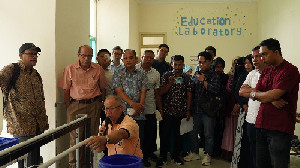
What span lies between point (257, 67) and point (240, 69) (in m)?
0.60

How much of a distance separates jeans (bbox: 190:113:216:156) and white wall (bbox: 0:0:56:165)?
5.76ft

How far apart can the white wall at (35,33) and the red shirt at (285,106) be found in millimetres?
2077

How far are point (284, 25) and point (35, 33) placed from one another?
15.3 ft

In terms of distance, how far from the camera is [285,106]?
219cm

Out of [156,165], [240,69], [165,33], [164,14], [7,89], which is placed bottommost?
[156,165]

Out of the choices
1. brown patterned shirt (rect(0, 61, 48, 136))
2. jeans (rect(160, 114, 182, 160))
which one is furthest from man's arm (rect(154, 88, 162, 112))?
brown patterned shirt (rect(0, 61, 48, 136))

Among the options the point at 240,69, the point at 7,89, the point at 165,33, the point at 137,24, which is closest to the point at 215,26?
the point at 165,33

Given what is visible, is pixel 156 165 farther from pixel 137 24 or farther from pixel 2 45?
pixel 137 24

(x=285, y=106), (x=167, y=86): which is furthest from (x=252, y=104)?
(x=167, y=86)

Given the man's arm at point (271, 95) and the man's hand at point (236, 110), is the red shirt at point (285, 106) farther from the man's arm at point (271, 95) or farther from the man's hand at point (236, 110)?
the man's hand at point (236, 110)

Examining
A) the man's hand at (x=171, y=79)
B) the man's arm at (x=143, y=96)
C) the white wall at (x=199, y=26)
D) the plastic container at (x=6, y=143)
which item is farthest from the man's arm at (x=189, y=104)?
the white wall at (x=199, y=26)

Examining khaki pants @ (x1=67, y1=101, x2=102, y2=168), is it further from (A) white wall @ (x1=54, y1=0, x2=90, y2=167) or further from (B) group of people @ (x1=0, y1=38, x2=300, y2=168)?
(A) white wall @ (x1=54, y1=0, x2=90, y2=167)

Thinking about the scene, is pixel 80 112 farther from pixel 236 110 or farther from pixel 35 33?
pixel 236 110

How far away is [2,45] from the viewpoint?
3.08 meters
